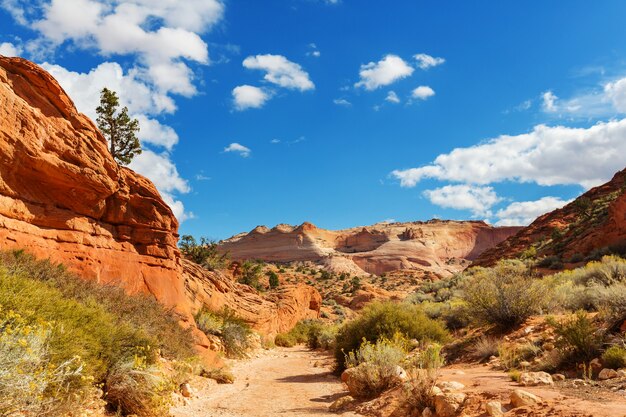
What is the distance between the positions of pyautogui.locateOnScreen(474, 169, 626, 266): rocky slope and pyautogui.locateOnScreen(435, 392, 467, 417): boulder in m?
25.0

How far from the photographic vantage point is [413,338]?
14227 millimetres

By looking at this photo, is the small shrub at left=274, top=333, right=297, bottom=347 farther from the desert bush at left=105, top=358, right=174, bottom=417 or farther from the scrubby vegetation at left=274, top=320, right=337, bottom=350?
the desert bush at left=105, top=358, right=174, bottom=417

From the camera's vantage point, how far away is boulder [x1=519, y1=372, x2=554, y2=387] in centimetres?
741

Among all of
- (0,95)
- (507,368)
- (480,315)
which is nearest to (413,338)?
(480,315)

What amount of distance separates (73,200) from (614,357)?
1598cm

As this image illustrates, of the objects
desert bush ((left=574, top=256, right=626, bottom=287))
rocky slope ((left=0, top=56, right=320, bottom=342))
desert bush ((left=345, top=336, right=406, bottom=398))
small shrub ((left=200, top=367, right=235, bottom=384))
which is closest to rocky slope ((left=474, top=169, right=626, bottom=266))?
desert bush ((left=574, top=256, right=626, bottom=287))

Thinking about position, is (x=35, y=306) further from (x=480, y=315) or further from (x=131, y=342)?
(x=480, y=315)

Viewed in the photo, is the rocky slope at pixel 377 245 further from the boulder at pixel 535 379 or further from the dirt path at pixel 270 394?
the boulder at pixel 535 379

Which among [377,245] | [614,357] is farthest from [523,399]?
[377,245]

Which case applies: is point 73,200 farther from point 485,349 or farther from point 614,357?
point 614,357

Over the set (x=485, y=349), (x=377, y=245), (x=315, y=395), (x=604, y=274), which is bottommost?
(x=315, y=395)

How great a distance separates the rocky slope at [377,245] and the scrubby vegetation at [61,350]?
88064mm

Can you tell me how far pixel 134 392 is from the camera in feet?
23.7

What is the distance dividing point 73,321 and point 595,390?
8.26m
